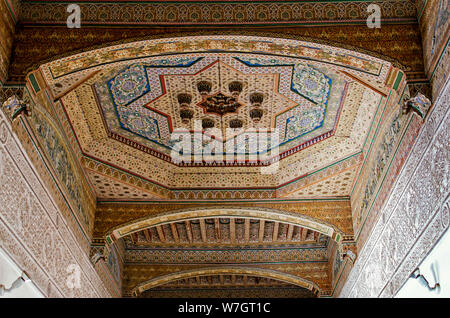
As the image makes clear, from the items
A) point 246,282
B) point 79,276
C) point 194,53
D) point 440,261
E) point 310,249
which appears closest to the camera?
point 440,261

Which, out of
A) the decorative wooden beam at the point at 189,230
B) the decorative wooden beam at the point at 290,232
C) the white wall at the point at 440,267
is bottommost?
the white wall at the point at 440,267

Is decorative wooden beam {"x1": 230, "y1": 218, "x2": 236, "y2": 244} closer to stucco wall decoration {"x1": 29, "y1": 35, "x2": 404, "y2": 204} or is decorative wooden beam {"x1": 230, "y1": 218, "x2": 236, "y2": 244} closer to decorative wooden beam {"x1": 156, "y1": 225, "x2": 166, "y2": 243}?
decorative wooden beam {"x1": 156, "y1": 225, "x2": 166, "y2": 243}

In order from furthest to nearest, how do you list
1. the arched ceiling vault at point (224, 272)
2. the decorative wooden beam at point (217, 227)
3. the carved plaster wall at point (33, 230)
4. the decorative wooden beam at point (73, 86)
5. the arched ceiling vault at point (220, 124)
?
the arched ceiling vault at point (224, 272) < the decorative wooden beam at point (217, 227) < the decorative wooden beam at point (73, 86) < the arched ceiling vault at point (220, 124) < the carved plaster wall at point (33, 230)

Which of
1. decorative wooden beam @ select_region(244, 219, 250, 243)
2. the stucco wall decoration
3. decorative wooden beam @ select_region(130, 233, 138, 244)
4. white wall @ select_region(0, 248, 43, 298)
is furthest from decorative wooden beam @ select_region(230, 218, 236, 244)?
A: white wall @ select_region(0, 248, 43, 298)

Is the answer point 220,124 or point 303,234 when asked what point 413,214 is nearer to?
point 220,124

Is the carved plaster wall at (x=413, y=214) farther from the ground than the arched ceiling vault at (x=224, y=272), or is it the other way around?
the arched ceiling vault at (x=224, y=272)

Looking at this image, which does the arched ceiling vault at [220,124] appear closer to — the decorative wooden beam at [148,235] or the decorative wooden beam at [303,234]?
the decorative wooden beam at [303,234]

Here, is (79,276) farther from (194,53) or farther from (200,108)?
(194,53)

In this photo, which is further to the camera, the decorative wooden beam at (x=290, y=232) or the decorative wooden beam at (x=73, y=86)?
the decorative wooden beam at (x=290, y=232)

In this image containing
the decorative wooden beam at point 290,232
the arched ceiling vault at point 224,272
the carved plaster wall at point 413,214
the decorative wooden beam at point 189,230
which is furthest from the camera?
the arched ceiling vault at point 224,272

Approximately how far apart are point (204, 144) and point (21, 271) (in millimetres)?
3247

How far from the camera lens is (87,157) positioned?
23.7ft

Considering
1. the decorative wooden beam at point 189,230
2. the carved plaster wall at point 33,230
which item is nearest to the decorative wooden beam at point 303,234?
the decorative wooden beam at point 189,230
